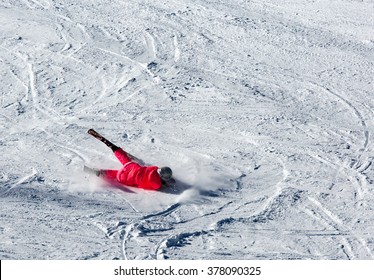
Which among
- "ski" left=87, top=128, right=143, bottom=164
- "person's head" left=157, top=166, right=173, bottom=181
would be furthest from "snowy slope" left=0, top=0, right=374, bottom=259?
"person's head" left=157, top=166, right=173, bottom=181

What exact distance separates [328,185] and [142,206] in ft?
8.17

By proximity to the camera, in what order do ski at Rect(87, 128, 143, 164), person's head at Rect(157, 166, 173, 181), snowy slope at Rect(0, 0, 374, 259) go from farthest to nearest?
ski at Rect(87, 128, 143, 164), person's head at Rect(157, 166, 173, 181), snowy slope at Rect(0, 0, 374, 259)

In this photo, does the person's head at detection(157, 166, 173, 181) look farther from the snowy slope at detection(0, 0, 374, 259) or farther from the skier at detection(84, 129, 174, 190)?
the snowy slope at detection(0, 0, 374, 259)

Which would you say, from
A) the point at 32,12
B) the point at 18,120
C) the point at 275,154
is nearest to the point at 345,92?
the point at 275,154

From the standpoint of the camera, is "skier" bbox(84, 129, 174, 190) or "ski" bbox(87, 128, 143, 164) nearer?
"skier" bbox(84, 129, 174, 190)

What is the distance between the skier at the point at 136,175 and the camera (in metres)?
9.55

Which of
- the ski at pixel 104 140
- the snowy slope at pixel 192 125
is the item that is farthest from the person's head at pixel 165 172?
the ski at pixel 104 140

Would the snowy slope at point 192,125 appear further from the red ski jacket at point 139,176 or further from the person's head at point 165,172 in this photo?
the person's head at point 165,172

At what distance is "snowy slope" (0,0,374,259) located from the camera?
8.91m

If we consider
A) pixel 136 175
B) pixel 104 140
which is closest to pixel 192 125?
pixel 104 140

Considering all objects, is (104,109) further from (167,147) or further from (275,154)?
(275,154)

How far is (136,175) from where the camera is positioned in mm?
9680
